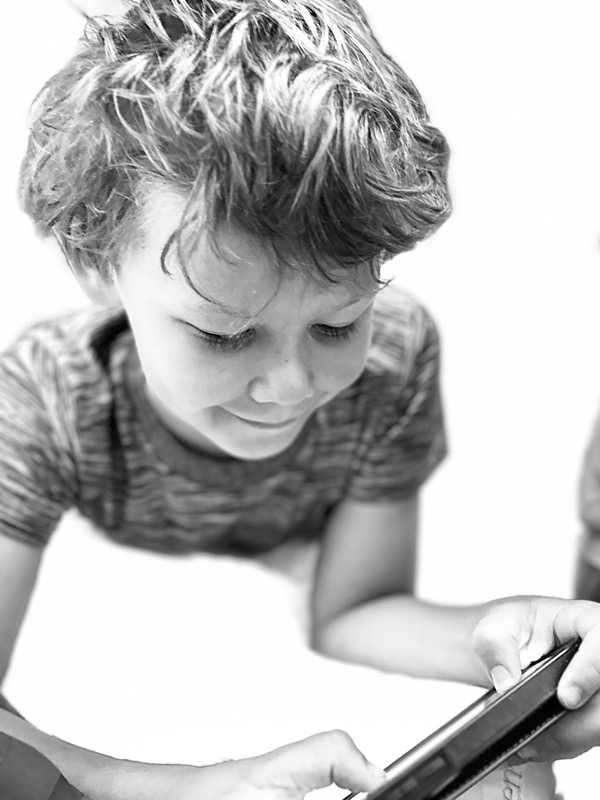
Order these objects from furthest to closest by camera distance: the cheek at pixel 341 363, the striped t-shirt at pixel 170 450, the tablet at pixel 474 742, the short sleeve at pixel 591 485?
1. the short sleeve at pixel 591 485
2. the striped t-shirt at pixel 170 450
3. the cheek at pixel 341 363
4. the tablet at pixel 474 742

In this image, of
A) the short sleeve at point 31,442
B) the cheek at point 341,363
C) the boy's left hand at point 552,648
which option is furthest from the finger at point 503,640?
the short sleeve at point 31,442

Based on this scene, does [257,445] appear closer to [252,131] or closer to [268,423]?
[268,423]

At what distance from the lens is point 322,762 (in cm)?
34

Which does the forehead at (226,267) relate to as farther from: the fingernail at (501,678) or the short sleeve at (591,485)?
the short sleeve at (591,485)

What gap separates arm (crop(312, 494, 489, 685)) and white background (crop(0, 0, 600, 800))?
0.28 feet

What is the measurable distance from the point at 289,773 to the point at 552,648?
0.11 m

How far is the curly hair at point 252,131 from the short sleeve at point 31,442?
0.14 meters

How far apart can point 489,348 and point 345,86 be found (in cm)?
43

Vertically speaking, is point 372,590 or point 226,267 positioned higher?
point 226,267

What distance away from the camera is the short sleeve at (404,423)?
544 millimetres

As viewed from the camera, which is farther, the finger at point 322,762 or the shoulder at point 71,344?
the shoulder at point 71,344

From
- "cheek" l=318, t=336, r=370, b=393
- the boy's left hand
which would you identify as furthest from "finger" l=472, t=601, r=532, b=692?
"cheek" l=318, t=336, r=370, b=393

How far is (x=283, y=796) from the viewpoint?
34 cm

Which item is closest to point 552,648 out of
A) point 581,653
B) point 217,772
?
point 581,653
